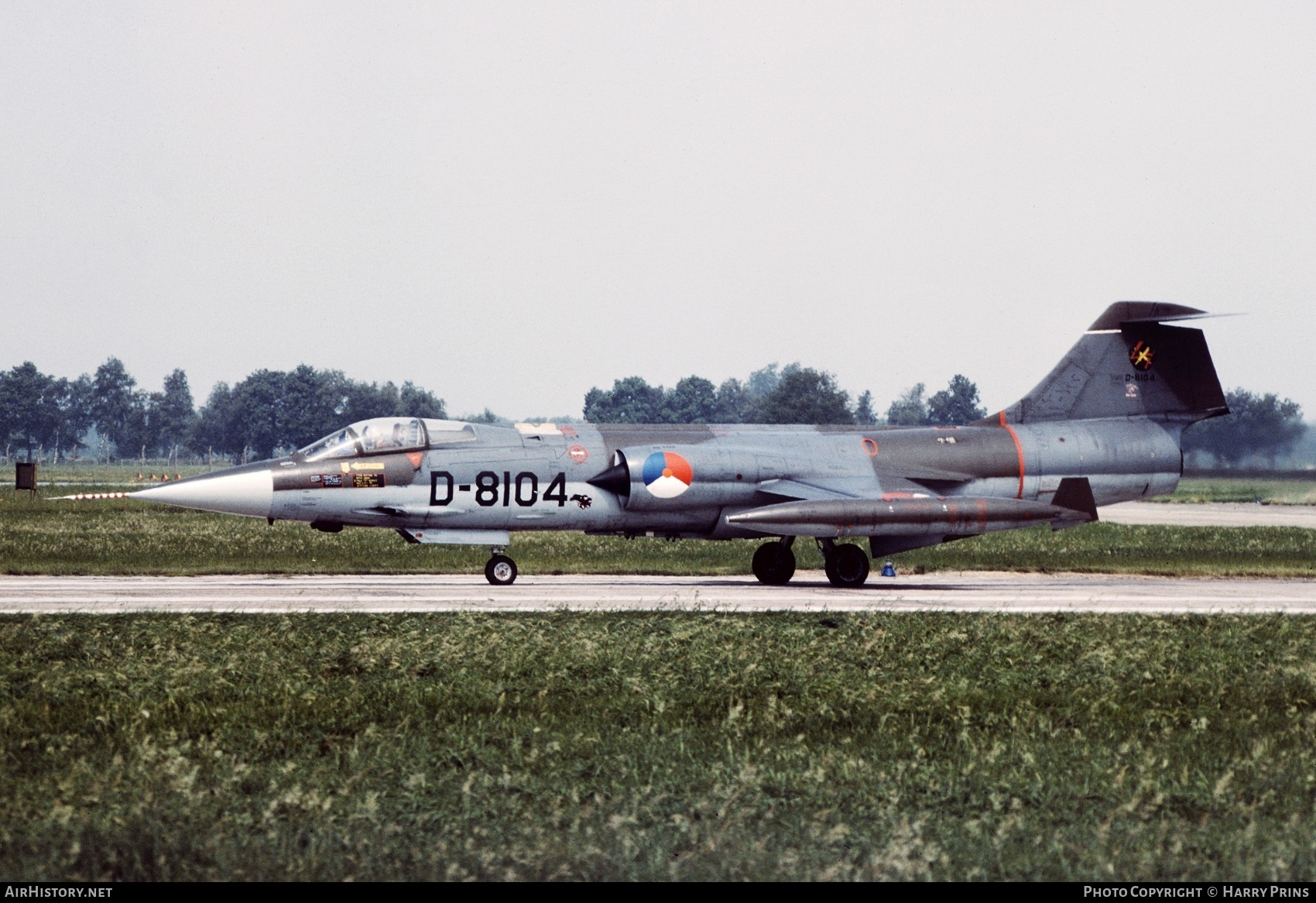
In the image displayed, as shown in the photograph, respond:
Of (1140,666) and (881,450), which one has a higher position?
(881,450)

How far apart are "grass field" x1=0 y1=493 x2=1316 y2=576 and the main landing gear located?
2389 millimetres

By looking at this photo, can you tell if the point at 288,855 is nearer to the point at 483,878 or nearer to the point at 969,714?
the point at 483,878

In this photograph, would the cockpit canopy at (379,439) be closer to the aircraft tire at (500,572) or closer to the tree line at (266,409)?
the aircraft tire at (500,572)

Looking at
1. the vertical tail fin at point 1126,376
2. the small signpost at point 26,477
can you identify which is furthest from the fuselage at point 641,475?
the small signpost at point 26,477

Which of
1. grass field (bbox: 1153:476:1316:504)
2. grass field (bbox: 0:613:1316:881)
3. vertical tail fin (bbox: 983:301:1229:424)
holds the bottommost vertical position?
grass field (bbox: 0:613:1316:881)

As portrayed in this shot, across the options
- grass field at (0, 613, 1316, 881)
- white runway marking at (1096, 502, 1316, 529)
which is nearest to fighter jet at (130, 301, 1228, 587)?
grass field at (0, 613, 1316, 881)

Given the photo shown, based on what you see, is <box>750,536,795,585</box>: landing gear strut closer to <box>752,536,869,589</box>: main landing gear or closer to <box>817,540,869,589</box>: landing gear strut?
<box>752,536,869,589</box>: main landing gear

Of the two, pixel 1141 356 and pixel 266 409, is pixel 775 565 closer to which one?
pixel 1141 356

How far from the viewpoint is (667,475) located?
24.0 meters

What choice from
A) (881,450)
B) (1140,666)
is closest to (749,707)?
(1140,666)

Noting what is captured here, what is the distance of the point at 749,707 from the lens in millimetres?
10820

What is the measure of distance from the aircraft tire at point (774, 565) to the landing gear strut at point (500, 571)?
4805 mm

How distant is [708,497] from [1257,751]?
15.7 metres

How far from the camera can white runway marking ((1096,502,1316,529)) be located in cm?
4928
